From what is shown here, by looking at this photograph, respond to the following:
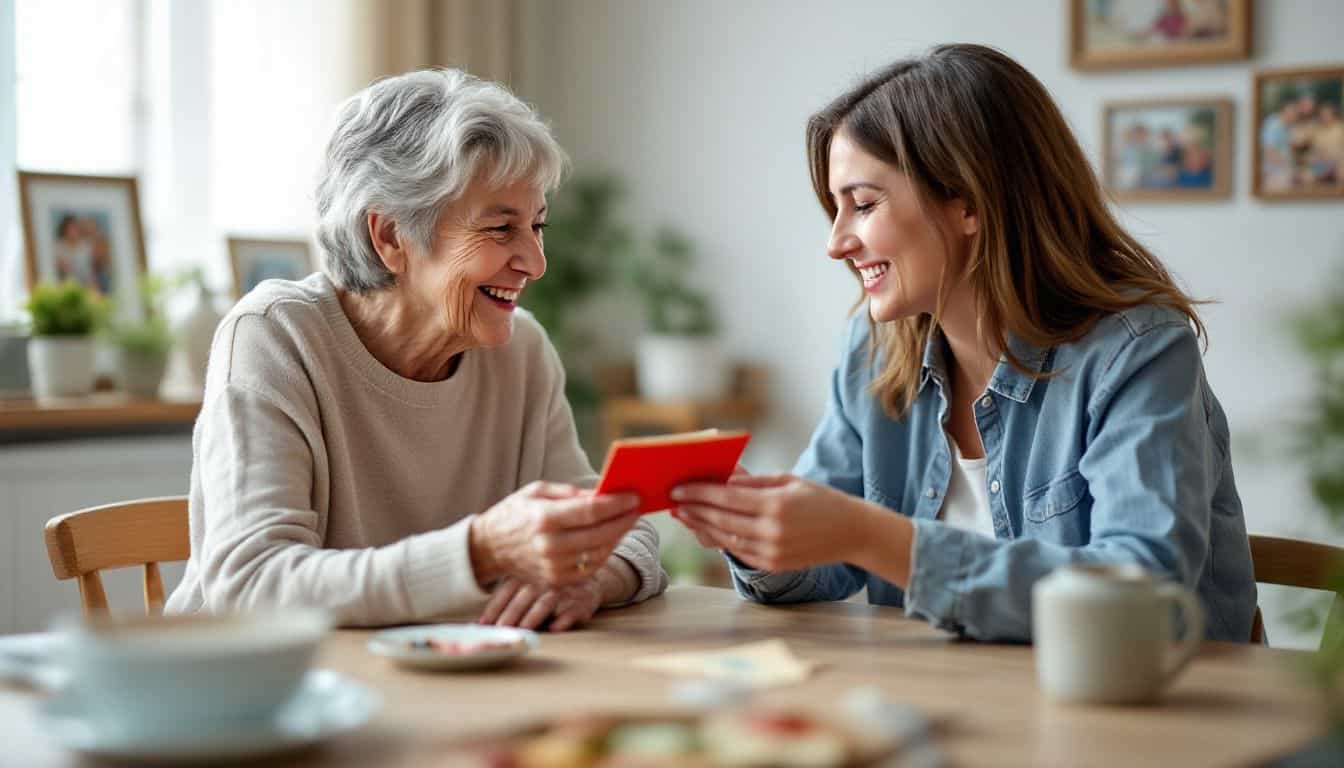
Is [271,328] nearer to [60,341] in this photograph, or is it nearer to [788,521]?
[788,521]

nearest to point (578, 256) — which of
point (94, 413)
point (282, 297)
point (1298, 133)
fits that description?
point (94, 413)

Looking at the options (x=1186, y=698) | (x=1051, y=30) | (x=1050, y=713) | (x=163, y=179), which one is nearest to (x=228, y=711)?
(x=1050, y=713)

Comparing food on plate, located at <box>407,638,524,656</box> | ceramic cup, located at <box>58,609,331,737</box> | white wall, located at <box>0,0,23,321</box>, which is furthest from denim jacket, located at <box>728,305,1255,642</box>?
white wall, located at <box>0,0,23,321</box>

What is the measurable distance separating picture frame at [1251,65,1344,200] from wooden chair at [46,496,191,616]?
2.92m

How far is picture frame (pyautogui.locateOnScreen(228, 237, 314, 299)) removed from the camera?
372 cm

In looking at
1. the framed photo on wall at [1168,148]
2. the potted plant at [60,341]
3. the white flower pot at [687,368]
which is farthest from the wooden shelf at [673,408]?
the potted plant at [60,341]

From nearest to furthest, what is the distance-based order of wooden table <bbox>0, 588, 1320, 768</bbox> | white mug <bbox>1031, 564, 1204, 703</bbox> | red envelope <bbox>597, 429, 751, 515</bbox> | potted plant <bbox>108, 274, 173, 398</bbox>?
wooden table <bbox>0, 588, 1320, 768</bbox>
white mug <bbox>1031, 564, 1204, 703</bbox>
red envelope <bbox>597, 429, 751, 515</bbox>
potted plant <bbox>108, 274, 173, 398</bbox>

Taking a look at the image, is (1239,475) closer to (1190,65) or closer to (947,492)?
(1190,65)

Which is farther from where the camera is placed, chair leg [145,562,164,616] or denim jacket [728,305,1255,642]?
chair leg [145,562,164,616]

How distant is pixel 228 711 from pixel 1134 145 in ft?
11.1

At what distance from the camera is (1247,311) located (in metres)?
3.75

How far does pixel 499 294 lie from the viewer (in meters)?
2.00

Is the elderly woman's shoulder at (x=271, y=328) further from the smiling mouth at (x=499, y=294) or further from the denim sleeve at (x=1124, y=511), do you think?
the denim sleeve at (x=1124, y=511)

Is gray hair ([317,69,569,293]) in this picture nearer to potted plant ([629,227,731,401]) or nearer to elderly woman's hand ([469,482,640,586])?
elderly woman's hand ([469,482,640,586])
